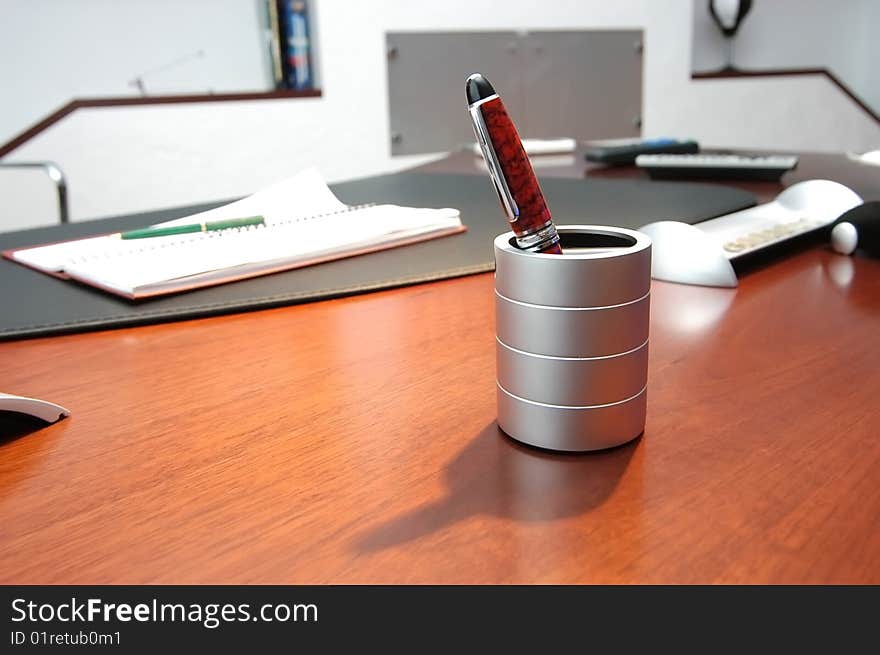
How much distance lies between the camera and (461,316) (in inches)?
27.4

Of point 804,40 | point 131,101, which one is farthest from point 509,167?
point 804,40

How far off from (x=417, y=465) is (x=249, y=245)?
0.45m

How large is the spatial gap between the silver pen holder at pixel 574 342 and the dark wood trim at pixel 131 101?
2514 millimetres

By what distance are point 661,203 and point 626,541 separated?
758 mm

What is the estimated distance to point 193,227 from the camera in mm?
901

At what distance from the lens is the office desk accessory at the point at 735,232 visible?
0.76m

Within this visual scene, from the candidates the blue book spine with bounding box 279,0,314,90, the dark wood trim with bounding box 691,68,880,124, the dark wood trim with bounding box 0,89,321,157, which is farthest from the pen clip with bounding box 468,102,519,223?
the dark wood trim with bounding box 691,68,880,124

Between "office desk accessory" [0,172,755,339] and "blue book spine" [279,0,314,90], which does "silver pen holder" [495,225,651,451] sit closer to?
"office desk accessory" [0,172,755,339]

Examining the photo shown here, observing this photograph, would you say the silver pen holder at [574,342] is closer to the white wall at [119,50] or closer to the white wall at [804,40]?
the white wall at [119,50]

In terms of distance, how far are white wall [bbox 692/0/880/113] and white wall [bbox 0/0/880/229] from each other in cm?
32

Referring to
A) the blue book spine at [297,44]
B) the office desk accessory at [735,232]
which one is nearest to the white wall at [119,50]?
the blue book spine at [297,44]

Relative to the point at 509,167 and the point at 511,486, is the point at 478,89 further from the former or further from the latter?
the point at 511,486

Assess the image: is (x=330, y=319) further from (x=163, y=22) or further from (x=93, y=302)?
(x=163, y=22)
